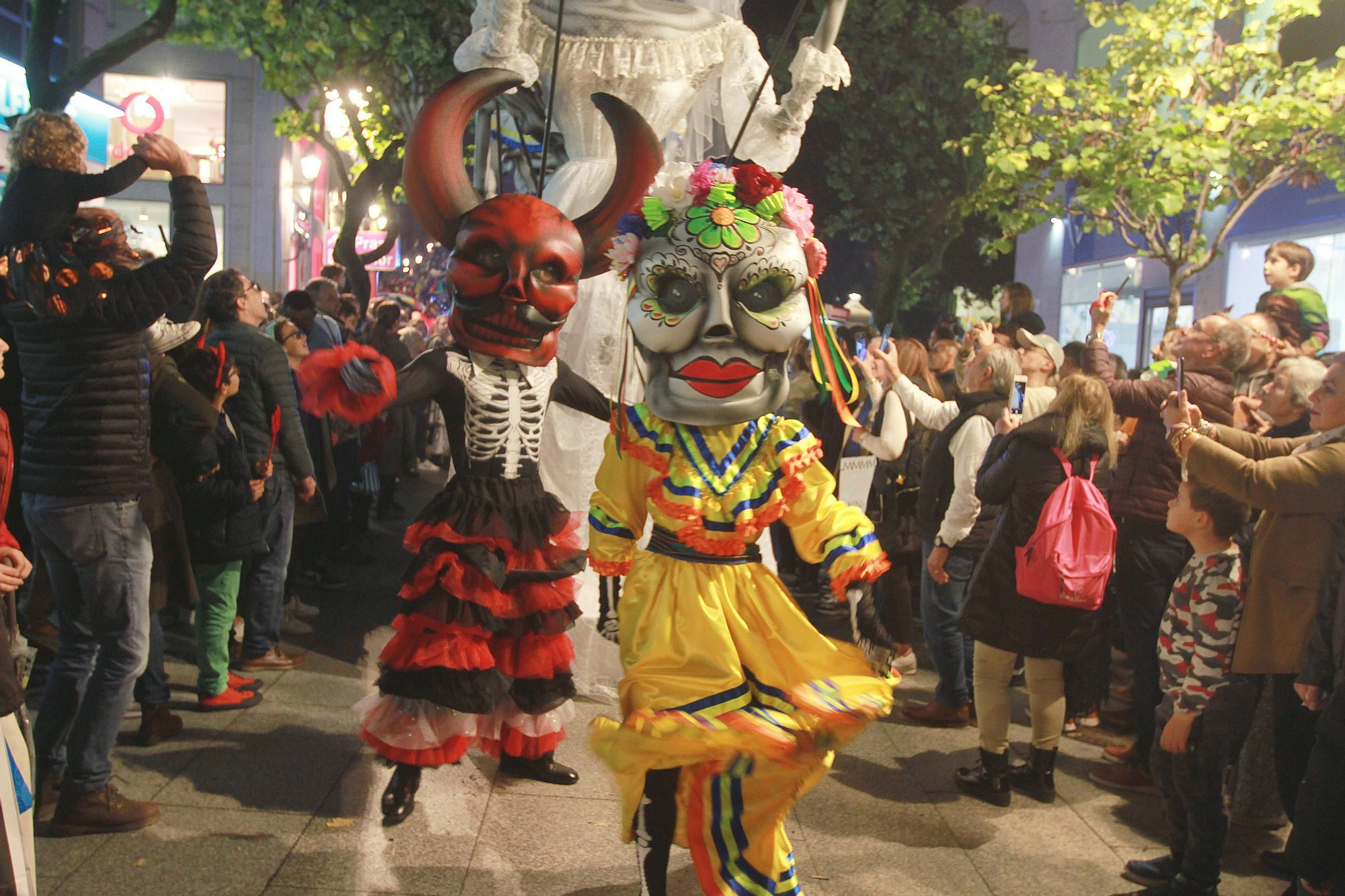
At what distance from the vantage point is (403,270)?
105 ft

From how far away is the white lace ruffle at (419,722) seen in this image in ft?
11.8

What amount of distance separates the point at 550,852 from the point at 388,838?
525 mm

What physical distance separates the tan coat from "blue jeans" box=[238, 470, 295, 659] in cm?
382

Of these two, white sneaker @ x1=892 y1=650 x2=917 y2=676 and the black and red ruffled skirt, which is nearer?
the black and red ruffled skirt

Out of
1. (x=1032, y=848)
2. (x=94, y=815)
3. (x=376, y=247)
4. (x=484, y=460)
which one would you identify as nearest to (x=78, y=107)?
(x=376, y=247)

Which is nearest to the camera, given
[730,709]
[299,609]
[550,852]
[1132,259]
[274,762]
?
[730,709]

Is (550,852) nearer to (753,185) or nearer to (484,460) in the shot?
(484,460)

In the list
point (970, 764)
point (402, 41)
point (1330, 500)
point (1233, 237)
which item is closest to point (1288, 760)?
point (1330, 500)

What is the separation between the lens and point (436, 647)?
3.55 m

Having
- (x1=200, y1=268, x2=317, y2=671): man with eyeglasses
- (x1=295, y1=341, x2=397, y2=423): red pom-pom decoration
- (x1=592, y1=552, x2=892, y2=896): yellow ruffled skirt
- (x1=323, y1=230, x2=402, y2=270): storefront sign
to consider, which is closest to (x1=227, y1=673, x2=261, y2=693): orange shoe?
(x1=200, y1=268, x2=317, y2=671): man with eyeglasses

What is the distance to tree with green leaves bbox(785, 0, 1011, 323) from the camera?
15.2 m

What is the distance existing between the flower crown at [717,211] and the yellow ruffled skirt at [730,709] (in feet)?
2.89

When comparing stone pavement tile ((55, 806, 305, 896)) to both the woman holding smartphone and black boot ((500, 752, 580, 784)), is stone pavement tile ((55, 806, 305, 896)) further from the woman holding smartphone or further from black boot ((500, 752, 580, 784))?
the woman holding smartphone

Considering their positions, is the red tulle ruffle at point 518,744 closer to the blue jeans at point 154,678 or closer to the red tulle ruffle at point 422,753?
the red tulle ruffle at point 422,753
